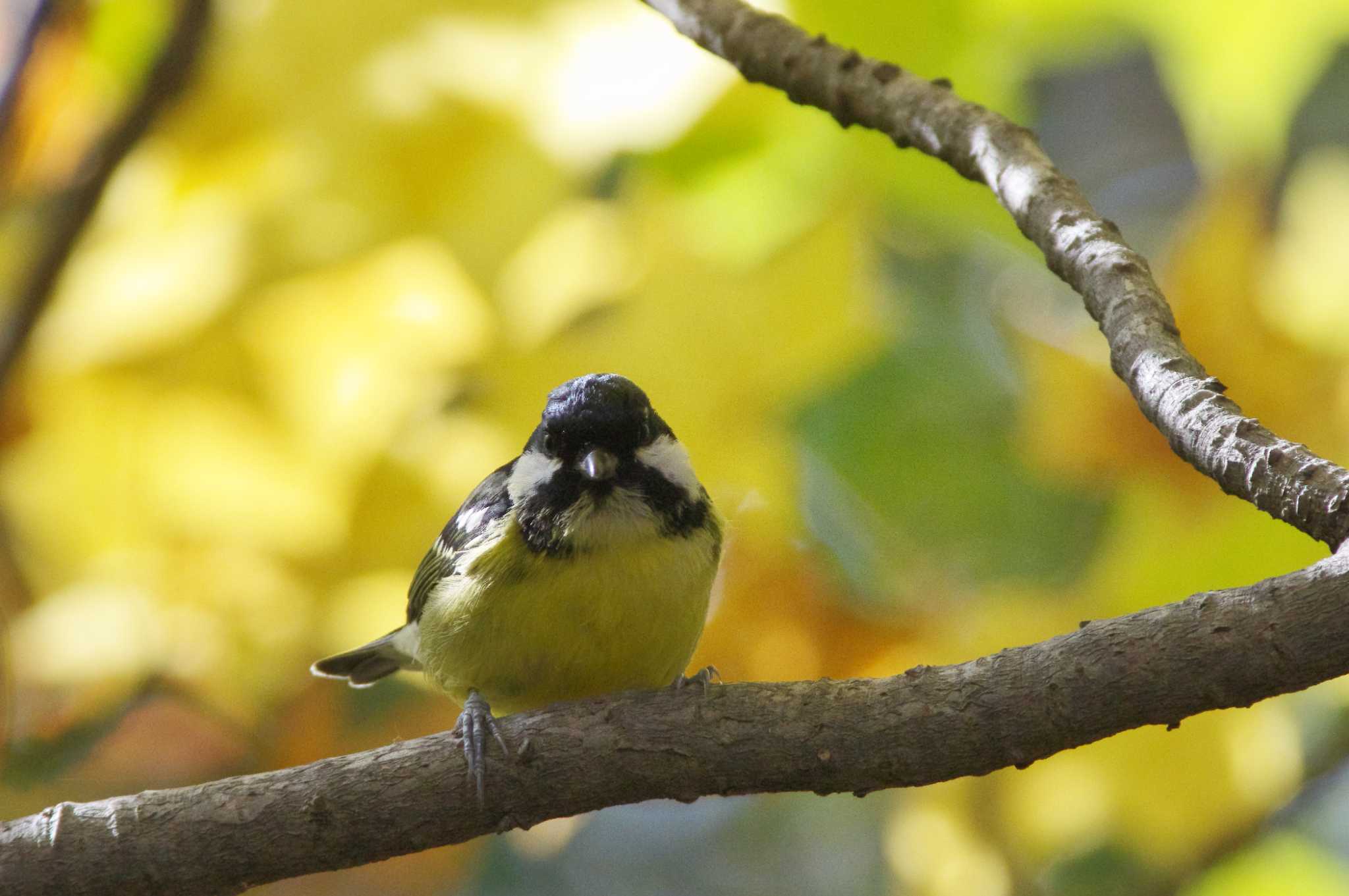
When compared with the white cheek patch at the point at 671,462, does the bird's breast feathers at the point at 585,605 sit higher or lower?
lower

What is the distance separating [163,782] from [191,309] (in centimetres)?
59

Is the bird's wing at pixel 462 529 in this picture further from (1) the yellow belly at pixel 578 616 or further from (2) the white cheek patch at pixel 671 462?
(2) the white cheek patch at pixel 671 462

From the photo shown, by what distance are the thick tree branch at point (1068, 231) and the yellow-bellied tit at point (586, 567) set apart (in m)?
0.38

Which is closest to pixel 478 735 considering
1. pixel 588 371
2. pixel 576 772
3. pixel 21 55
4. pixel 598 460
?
pixel 576 772

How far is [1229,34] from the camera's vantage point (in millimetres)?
1456

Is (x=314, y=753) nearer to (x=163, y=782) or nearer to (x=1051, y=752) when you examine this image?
(x=163, y=782)

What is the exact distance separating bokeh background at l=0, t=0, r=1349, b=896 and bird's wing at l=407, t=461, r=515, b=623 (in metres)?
0.08

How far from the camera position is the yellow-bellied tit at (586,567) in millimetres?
1327

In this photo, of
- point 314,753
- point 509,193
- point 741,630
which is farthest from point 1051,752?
point 314,753

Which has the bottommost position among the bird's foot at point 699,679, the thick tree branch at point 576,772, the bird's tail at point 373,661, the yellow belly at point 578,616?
the thick tree branch at point 576,772

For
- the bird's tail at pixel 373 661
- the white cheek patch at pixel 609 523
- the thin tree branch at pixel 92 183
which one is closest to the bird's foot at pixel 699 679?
the white cheek patch at pixel 609 523

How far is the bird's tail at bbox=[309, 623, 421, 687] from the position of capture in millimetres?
1710

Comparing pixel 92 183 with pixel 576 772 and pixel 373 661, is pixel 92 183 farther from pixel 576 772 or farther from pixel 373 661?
pixel 576 772

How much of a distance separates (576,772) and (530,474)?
0.41 m
